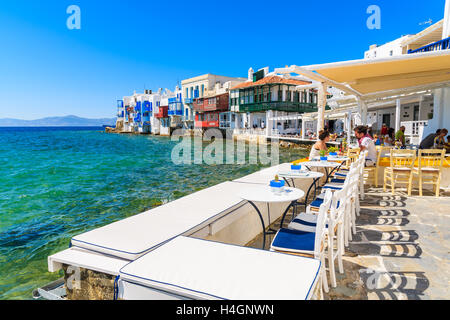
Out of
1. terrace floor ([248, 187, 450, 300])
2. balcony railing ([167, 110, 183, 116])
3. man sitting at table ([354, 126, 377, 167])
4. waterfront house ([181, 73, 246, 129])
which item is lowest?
terrace floor ([248, 187, 450, 300])

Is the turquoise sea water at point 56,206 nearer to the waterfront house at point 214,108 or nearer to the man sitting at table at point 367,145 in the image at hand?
the man sitting at table at point 367,145

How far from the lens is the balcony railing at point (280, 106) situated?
3581cm

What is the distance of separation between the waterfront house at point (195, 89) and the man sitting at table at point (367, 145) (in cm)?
3984

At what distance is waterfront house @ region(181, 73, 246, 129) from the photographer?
47500 mm

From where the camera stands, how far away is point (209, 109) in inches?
1797

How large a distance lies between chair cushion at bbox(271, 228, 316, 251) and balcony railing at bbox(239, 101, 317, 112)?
113ft

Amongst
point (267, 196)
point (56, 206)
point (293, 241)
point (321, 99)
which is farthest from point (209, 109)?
point (293, 241)

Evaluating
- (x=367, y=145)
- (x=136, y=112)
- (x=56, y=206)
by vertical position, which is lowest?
(x=56, y=206)

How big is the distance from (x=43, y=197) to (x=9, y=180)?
7.31 m

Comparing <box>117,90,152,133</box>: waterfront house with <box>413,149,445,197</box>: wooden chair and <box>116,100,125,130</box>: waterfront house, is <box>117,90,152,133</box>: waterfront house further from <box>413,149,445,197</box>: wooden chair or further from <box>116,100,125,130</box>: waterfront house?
<box>413,149,445,197</box>: wooden chair

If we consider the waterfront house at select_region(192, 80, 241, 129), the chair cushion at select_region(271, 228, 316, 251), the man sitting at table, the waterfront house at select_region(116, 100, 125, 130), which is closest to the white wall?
the waterfront house at select_region(192, 80, 241, 129)

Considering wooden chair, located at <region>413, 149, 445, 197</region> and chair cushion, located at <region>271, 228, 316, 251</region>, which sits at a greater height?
wooden chair, located at <region>413, 149, 445, 197</region>

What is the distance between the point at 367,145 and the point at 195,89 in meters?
46.6

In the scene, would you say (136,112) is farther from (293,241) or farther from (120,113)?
(293,241)
